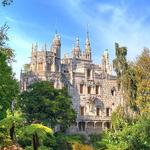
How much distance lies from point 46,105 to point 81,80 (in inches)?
723

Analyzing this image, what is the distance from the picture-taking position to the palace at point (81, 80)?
61500mm

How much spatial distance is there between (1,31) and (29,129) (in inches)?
411

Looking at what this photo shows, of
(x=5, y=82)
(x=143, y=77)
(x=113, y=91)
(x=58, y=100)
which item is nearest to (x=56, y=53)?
(x=113, y=91)

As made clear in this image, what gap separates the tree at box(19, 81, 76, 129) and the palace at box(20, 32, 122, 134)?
1169 cm

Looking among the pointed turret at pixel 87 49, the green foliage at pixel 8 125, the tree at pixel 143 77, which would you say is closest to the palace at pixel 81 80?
the pointed turret at pixel 87 49

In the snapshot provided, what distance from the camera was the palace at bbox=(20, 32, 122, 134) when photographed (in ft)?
202

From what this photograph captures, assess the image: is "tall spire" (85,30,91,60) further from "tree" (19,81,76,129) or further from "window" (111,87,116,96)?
"tree" (19,81,76,129)

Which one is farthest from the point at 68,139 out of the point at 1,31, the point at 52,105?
the point at 1,31

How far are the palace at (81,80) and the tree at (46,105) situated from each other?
11688 mm

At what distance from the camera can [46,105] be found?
155 ft

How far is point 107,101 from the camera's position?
6762 centimetres

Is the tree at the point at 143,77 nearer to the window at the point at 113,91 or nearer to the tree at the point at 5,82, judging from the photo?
the tree at the point at 5,82

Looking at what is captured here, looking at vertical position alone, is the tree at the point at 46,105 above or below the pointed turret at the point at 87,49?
below

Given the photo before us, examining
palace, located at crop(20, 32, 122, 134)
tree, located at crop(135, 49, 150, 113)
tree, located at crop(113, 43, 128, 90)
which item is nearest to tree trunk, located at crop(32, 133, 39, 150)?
tree, located at crop(135, 49, 150, 113)
